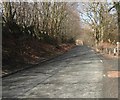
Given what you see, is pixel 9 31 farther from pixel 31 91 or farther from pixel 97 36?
pixel 97 36

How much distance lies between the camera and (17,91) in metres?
12.3

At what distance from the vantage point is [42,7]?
56.0 meters

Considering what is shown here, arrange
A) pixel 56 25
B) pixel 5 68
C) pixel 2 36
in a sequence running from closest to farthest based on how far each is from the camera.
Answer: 1. pixel 5 68
2. pixel 2 36
3. pixel 56 25

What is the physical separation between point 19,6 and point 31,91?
39.9m

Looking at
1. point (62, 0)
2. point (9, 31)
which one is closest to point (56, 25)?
point (62, 0)

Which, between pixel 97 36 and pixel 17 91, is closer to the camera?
pixel 17 91

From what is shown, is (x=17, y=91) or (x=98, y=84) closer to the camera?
(x=17, y=91)

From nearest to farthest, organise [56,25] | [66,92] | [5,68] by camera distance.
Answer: [66,92]
[5,68]
[56,25]

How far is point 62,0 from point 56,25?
6.56 metres

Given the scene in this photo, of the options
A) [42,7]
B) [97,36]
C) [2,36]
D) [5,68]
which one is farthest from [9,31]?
[97,36]

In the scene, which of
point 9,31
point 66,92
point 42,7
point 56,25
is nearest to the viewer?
point 66,92

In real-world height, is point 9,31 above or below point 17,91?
above

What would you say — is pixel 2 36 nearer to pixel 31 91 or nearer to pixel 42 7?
pixel 31 91

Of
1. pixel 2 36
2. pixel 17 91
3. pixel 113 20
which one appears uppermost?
pixel 113 20
